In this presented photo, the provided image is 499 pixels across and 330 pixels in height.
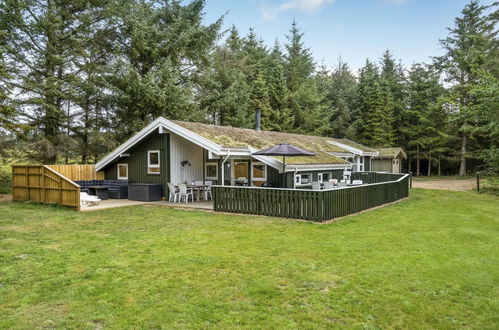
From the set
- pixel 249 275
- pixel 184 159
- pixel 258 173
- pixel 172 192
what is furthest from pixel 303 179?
pixel 249 275

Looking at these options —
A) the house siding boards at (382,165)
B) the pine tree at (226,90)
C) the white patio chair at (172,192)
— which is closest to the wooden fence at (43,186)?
the white patio chair at (172,192)

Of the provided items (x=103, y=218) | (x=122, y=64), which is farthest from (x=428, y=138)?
(x=103, y=218)

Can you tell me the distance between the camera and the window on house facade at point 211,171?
636 inches

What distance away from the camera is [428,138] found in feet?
107

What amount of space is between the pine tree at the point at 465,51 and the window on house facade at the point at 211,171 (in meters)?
23.4

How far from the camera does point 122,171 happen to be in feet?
56.2

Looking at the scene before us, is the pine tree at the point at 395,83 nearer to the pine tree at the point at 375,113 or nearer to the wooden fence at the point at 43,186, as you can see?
the pine tree at the point at 375,113

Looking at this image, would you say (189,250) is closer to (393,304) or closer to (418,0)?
(393,304)

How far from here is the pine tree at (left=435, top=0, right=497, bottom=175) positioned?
2969 centimetres

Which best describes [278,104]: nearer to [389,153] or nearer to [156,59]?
[389,153]

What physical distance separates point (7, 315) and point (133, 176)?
42.5ft

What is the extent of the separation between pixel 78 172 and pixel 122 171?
81.7 inches

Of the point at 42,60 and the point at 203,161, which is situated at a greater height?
the point at 42,60

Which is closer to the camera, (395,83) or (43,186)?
(43,186)
